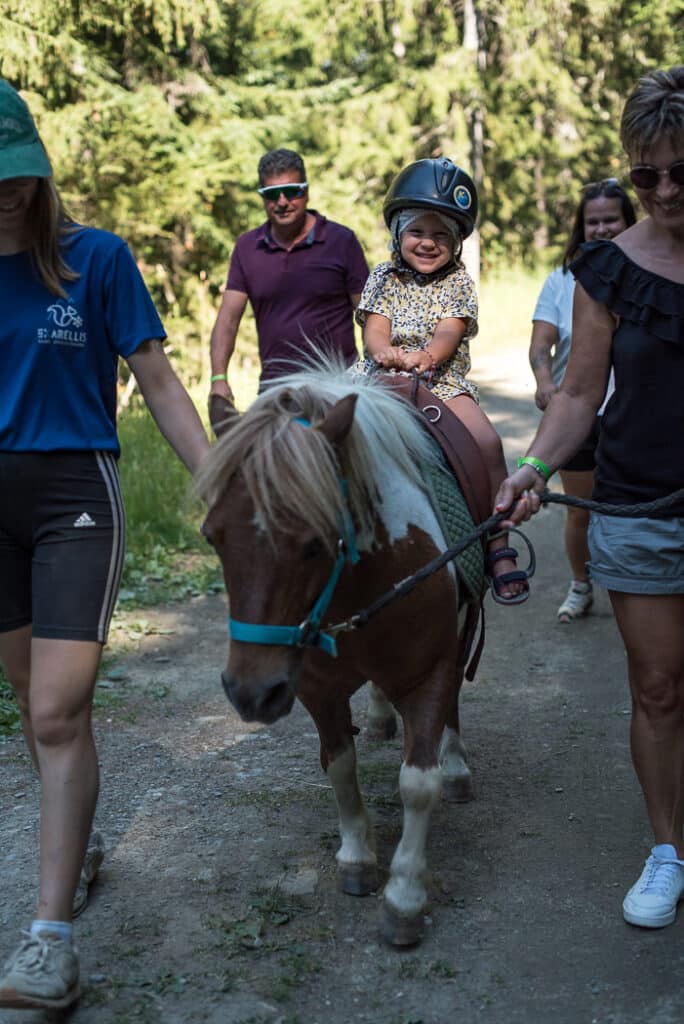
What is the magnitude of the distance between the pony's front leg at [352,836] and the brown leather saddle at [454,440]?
0.92m

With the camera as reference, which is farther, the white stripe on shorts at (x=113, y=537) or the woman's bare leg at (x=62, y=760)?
the white stripe on shorts at (x=113, y=537)

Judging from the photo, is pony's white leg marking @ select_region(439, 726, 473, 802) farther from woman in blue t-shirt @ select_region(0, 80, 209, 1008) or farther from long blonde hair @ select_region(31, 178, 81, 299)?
long blonde hair @ select_region(31, 178, 81, 299)

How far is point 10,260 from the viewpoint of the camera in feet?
9.25

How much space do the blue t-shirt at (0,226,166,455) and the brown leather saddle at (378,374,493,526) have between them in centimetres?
102

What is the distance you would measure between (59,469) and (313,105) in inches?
694

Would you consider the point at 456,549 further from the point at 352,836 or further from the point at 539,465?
the point at 352,836

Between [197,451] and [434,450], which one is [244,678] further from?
[434,450]

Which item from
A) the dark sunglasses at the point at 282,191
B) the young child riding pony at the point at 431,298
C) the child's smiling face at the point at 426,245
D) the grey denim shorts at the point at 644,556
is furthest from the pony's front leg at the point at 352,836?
the dark sunglasses at the point at 282,191

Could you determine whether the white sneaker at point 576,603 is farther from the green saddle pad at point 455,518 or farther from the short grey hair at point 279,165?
the green saddle pad at point 455,518

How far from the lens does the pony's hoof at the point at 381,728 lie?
4832mm

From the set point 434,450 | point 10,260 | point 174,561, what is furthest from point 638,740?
point 174,561

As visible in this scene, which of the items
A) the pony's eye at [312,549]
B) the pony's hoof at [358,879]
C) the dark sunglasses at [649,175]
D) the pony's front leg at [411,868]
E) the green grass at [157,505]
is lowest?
the green grass at [157,505]

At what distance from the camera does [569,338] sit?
236 inches

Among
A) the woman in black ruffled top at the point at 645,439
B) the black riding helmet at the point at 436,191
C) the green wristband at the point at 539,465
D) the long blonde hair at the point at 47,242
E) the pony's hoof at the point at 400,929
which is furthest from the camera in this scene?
the black riding helmet at the point at 436,191
